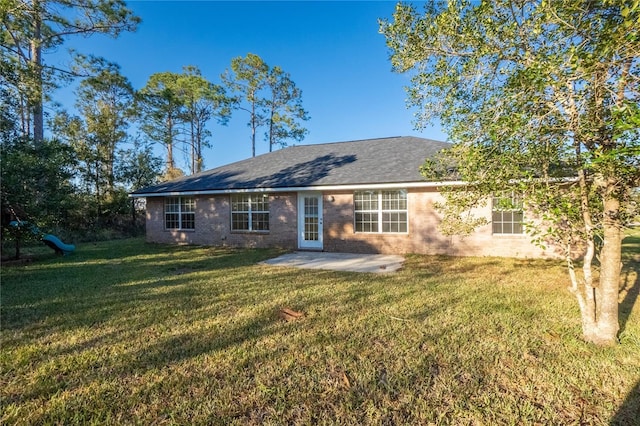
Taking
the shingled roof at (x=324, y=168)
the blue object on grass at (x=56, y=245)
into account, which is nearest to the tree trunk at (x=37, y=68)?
the blue object on grass at (x=56, y=245)

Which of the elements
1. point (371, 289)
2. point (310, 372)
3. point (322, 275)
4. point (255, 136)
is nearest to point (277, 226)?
point (322, 275)

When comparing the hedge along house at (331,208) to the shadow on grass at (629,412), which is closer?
the shadow on grass at (629,412)

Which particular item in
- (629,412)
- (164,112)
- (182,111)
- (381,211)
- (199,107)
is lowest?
(629,412)

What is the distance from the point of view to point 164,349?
3602 mm

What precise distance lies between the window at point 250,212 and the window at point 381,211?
4.00 meters

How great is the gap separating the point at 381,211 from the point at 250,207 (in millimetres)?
5672

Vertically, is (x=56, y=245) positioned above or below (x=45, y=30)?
below

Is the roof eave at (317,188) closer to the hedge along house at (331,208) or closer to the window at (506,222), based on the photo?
the hedge along house at (331,208)

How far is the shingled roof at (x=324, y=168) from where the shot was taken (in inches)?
454

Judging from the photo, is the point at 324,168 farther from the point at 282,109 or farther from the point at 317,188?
the point at 282,109

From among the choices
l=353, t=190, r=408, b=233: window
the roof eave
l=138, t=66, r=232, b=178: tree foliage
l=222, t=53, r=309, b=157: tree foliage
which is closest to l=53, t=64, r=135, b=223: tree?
l=138, t=66, r=232, b=178: tree foliage

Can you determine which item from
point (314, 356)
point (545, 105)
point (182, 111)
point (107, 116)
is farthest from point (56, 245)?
point (182, 111)

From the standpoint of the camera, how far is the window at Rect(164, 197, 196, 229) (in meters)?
14.9

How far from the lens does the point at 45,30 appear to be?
13992mm
